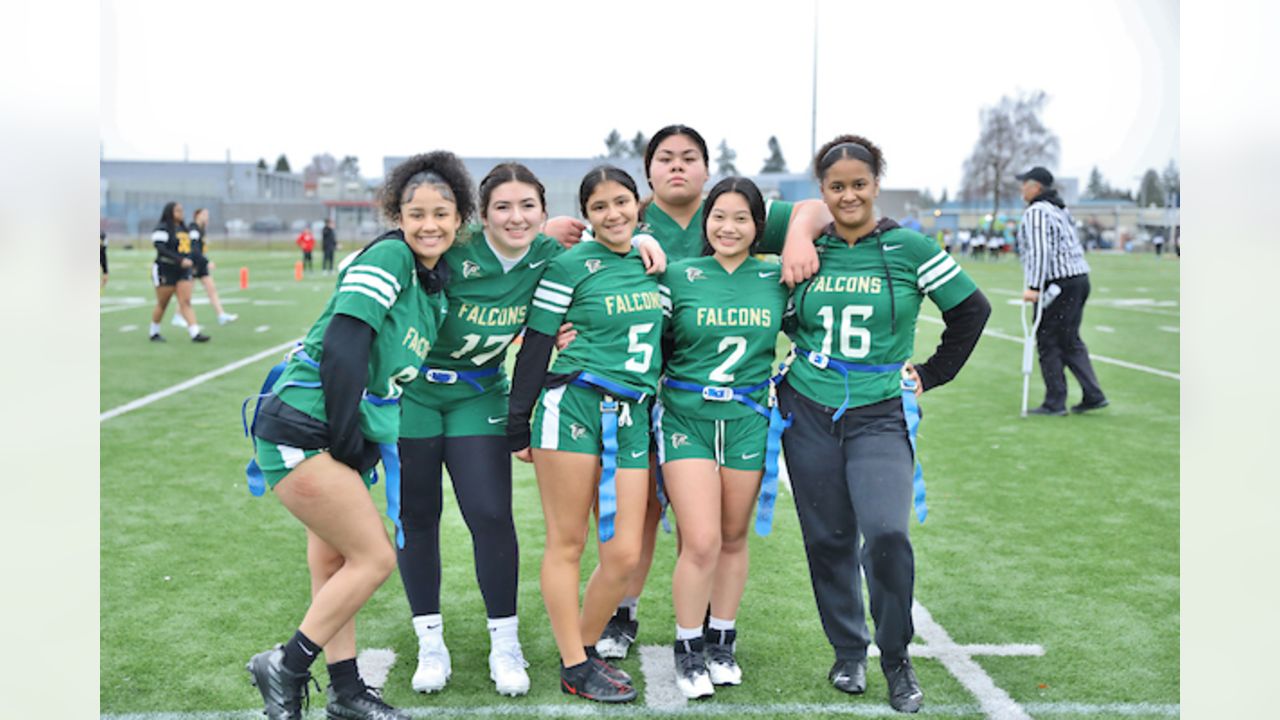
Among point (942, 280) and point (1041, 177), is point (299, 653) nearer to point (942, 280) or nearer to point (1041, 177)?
point (942, 280)

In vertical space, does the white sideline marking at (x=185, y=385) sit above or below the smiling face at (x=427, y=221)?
below

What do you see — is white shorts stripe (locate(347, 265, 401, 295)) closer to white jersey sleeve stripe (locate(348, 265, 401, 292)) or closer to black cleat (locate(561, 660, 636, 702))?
white jersey sleeve stripe (locate(348, 265, 401, 292))

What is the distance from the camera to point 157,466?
7234 mm

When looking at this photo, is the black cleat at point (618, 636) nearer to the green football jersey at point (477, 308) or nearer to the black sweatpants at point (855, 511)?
the black sweatpants at point (855, 511)

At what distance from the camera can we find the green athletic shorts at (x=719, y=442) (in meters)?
3.73

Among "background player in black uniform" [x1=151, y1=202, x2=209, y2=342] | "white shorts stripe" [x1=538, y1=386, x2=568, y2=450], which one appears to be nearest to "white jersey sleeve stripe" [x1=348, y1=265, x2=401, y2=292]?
"white shorts stripe" [x1=538, y1=386, x2=568, y2=450]

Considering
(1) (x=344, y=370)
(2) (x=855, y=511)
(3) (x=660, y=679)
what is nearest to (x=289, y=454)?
(1) (x=344, y=370)

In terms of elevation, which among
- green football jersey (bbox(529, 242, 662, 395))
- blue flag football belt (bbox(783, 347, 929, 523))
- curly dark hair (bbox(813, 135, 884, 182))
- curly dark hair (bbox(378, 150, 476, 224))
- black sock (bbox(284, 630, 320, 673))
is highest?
curly dark hair (bbox(813, 135, 884, 182))

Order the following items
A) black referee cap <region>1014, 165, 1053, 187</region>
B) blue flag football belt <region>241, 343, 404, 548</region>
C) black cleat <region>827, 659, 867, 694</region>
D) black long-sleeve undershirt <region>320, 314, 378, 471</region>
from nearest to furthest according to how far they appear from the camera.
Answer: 1. black long-sleeve undershirt <region>320, 314, 378, 471</region>
2. blue flag football belt <region>241, 343, 404, 548</region>
3. black cleat <region>827, 659, 867, 694</region>
4. black referee cap <region>1014, 165, 1053, 187</region>

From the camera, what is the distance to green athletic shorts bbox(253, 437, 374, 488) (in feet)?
10.5

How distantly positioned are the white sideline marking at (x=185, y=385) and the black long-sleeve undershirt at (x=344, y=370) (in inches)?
244

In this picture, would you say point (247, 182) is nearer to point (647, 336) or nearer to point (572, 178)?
point (572, 178)

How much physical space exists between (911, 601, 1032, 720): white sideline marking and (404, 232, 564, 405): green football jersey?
1.82 metres

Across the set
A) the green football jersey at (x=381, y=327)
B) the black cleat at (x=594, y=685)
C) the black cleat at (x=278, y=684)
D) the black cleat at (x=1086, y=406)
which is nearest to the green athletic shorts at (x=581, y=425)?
the green football jersey at (x=381, y=327)
